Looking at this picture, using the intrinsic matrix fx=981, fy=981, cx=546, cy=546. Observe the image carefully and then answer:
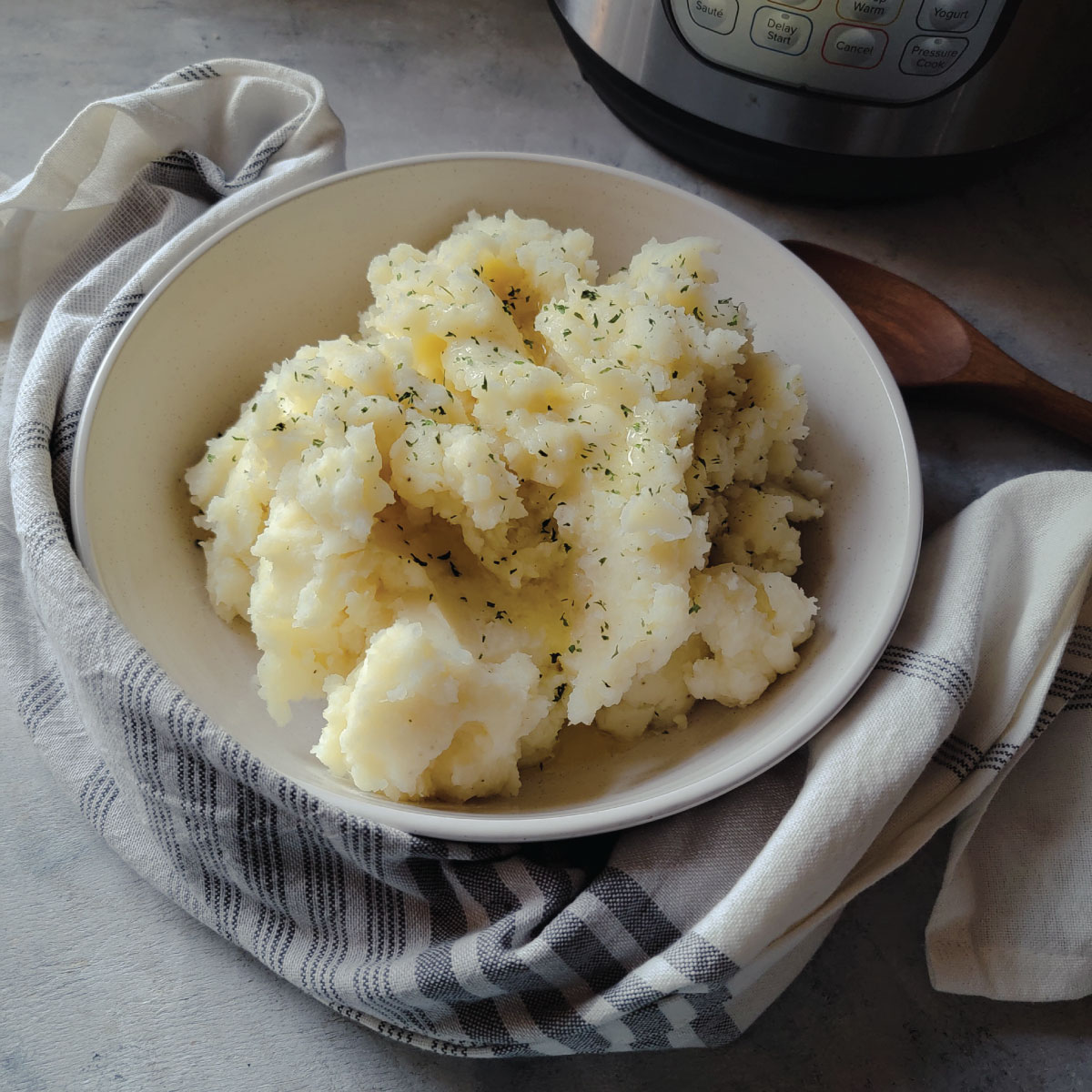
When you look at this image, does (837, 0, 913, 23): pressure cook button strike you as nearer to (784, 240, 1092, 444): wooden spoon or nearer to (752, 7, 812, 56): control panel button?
(752, 7, 812, 56): control panel button

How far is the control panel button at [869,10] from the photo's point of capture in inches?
73.0

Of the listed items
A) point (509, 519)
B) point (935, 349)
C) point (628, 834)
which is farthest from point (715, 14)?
point (628, 834)

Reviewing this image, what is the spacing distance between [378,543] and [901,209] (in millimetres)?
1783

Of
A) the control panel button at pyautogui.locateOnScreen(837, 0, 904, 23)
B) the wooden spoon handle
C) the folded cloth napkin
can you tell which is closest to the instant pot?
the control panel button at pyautogui.locateOnScreen(837, 0, 904, 23)

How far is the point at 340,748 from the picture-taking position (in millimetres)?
1535

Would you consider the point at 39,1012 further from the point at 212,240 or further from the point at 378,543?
the point at 212,240

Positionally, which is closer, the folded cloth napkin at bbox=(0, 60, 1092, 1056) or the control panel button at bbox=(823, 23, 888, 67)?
the folded cloth napkin at bbox=(0, 60, 1092, 1056)

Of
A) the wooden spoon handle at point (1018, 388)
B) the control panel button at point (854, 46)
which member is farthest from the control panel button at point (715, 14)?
the wooden spoon handle at point (1018, 388)

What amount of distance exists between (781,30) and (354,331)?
42.2 inches

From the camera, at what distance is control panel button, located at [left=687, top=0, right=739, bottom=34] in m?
1.98

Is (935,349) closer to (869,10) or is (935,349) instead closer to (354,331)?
(869,10)

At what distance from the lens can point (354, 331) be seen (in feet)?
7.02

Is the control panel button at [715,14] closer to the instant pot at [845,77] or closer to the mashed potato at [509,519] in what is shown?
the instant pot at [845,77]

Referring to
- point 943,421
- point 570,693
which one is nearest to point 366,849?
point 570,693
